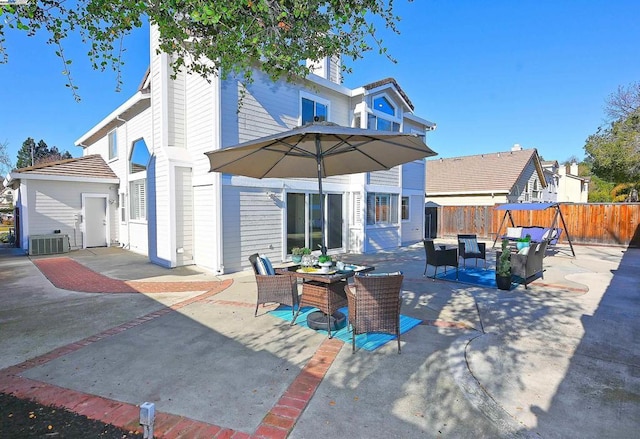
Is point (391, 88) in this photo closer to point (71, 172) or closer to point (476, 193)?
point (476, 193)

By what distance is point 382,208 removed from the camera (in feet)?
44.9

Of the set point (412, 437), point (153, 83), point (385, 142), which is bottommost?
point (412, 437)

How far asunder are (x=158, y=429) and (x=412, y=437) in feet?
6.59

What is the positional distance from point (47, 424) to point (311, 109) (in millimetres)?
10147

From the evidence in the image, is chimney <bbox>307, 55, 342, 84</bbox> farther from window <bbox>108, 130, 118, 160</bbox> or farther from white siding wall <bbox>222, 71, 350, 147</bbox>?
window <bbox>108, 130, 118, 160</bbox>

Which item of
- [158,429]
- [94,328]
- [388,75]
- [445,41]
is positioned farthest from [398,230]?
[158,429]

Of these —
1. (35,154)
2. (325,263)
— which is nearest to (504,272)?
(325,263)

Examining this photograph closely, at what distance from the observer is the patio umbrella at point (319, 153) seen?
4.37 metres

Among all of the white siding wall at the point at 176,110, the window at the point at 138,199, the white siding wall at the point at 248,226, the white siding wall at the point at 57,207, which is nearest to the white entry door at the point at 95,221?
the white siding wall at the point at 57,207

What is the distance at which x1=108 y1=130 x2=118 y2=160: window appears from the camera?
14562mm

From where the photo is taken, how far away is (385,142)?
4.82m

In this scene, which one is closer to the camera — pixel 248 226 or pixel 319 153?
pixel 319 153

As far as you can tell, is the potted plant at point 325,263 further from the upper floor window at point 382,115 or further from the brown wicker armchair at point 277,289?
the upper floor window at point 382,115

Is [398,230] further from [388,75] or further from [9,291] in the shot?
[9,291]
